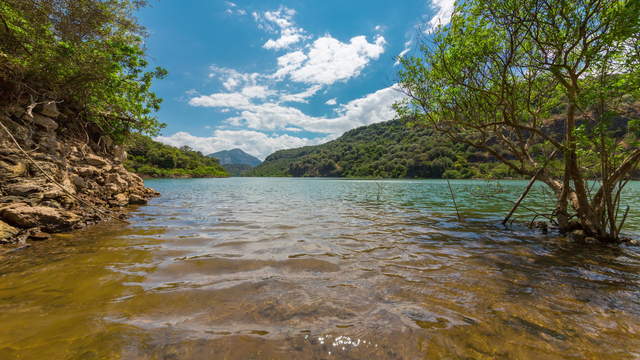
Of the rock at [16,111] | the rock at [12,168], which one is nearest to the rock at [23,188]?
the rock at [12,168]

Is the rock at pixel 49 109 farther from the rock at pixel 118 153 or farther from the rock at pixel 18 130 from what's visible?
the rock at pixel 118 153

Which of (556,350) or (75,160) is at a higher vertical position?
(75,160)

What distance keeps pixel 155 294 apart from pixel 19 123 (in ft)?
42.7

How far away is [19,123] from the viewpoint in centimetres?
1143

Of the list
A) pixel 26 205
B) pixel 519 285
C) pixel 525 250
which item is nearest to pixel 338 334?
pixel 519 285

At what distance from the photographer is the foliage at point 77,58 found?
11.1 metres

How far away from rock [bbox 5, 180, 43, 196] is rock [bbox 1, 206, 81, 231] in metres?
0.68

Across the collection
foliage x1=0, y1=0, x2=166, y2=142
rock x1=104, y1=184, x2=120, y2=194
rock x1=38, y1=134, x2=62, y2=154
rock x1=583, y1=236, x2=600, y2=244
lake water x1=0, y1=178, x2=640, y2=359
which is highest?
foliage x1=0, y1=0, x2=166, y2=142

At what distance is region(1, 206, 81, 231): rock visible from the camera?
831 centimetres

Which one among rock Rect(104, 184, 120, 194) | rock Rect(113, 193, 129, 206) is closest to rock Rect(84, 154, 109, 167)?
rock Rect(104, 184, 120, 194)

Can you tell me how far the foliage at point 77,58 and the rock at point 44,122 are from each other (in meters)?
0.87

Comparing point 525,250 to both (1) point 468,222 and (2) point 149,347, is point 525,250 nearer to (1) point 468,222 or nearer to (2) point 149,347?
(1) point 468,222

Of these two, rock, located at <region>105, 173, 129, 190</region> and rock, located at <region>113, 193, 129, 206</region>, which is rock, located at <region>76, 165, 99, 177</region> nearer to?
rock, located at <region>105, 173, 129, 190</region>

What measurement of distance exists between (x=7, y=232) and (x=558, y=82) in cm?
2021
